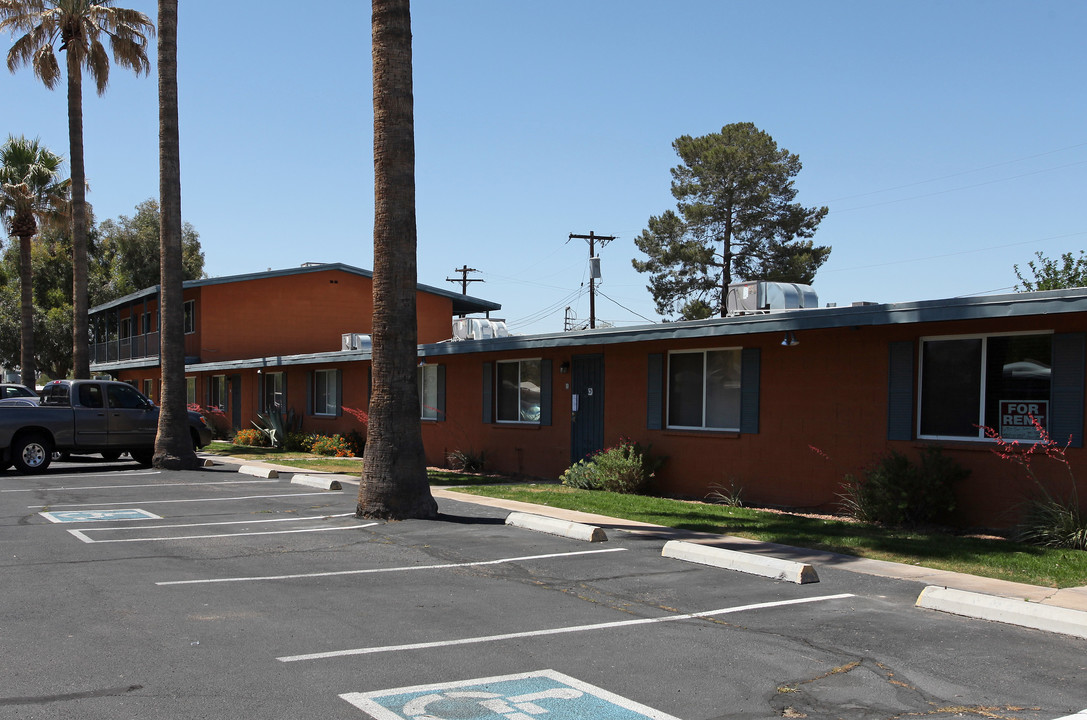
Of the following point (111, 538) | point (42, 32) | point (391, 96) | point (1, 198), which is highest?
point (42, 32)

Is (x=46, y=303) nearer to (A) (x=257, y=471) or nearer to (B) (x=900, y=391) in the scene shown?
(A) (x=257, y=471)

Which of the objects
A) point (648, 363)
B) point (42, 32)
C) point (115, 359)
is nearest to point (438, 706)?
point (648, 363)

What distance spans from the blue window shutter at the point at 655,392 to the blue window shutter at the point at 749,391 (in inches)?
65.0

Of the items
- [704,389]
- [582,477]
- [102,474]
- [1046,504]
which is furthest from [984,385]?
[102,474]

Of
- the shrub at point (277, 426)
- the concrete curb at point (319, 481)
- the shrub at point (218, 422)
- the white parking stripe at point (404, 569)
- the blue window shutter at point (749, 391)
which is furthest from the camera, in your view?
the shrub at point (218, 422)

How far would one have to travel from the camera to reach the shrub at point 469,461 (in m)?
20.3

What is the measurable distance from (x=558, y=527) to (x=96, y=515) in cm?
643

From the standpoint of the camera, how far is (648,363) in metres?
16.0

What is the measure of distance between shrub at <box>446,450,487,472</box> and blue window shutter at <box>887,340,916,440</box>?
9.81 m

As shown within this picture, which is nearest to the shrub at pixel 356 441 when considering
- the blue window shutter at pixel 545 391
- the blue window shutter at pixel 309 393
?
the blue window shutter at pixel 309 393

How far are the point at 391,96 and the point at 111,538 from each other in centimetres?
658

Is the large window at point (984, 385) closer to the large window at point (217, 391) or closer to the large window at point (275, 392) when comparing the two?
the large window at point (275, 392)

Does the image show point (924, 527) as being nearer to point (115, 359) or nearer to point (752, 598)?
point (752, 598)

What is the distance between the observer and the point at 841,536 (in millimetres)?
10812
